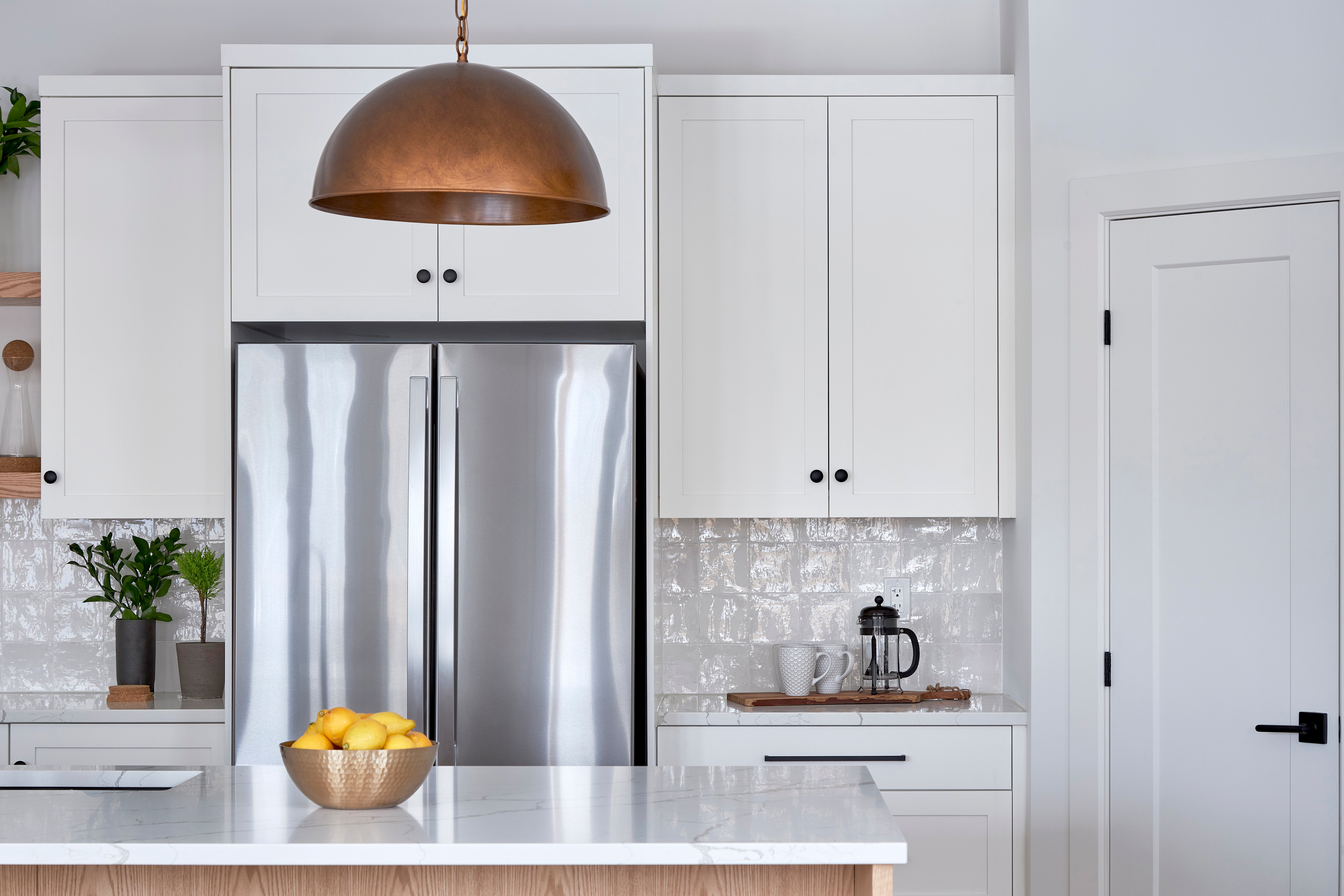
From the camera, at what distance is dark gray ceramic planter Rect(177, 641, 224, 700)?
10.0ft

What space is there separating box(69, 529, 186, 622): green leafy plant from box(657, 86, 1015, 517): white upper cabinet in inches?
56.2

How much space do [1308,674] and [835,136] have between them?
5.80 ft

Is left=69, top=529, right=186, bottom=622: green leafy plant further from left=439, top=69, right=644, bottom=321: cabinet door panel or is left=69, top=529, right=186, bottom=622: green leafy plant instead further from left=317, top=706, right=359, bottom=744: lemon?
→ left=317, top=706, right=359, bottom=744: lemon

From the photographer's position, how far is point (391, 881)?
1.63m

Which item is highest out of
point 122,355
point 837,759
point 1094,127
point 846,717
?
point 1094,127

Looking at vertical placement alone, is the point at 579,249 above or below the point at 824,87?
below

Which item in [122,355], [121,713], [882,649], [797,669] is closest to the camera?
[121,713]

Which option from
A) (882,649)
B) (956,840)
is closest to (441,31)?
(882,649)

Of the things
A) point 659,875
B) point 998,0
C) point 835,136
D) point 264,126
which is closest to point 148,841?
point 659,875

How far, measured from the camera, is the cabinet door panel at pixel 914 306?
3070 mm

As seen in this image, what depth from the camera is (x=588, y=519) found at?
2.65m

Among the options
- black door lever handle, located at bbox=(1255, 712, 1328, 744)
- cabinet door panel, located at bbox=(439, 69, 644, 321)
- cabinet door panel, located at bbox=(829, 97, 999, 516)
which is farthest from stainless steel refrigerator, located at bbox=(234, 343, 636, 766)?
black door lever handle, located at bbox=(1255, 712, 1328, 744)

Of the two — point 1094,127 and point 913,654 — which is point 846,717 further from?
point 1094,127

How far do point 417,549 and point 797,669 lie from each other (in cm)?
113
